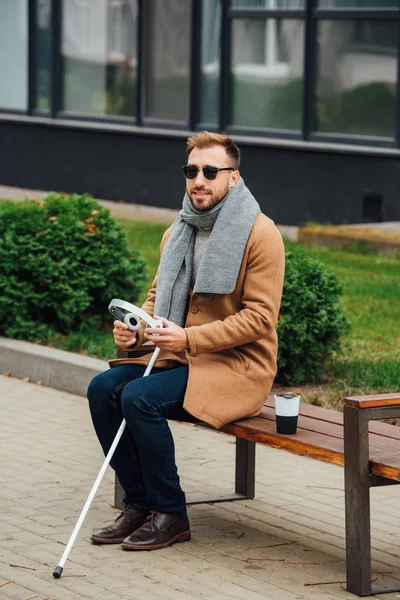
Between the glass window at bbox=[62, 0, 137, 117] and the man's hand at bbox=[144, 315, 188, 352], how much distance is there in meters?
13.5

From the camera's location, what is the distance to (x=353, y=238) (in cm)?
1333

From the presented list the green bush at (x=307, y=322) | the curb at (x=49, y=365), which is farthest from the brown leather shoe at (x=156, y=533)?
the curb at (x=49, y=365)

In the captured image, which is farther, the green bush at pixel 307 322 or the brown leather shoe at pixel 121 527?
the green bush at pixel 307 322

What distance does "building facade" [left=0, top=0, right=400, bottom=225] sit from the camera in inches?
612

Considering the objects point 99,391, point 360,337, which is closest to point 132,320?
point 99,391

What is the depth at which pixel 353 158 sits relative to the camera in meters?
15.5

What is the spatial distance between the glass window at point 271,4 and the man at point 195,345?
35.7 feet

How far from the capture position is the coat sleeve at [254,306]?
548 cm

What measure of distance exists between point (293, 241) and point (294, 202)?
1.96 meters

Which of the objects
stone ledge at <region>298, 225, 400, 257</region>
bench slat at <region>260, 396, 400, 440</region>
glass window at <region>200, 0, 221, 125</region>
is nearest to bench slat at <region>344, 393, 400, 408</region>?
bench slat at <region>260, 396, 400, 440</region>

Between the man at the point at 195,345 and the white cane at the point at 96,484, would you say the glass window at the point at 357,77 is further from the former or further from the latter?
the white cane at the point at 96,484

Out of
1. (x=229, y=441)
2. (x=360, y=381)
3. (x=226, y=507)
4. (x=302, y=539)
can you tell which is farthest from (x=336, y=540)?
(x=360, y=381)

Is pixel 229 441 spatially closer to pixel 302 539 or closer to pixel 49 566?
pixel 302 539

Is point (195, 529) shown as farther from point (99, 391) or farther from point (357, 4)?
point (357, 4)
